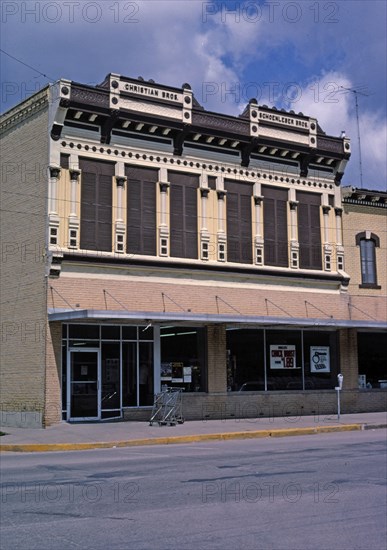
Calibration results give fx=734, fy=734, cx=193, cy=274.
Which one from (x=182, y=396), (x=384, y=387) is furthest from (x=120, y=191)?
(x=384, y=387)

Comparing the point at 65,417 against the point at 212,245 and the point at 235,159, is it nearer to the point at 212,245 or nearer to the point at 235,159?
the point at 212,245

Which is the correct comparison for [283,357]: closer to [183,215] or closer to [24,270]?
[183,215]

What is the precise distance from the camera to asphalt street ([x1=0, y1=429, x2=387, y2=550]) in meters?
7.81

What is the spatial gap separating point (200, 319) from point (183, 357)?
2454 mm

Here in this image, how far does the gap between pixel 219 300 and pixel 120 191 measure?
207 inches

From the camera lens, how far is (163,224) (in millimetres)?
25234

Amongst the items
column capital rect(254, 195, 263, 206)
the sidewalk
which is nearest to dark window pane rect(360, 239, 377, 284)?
column capital rect(254, 195, 263, 206)

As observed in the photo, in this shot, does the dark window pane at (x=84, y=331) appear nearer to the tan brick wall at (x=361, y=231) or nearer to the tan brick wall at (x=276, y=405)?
the tan brick wall at (x=276, y=405)

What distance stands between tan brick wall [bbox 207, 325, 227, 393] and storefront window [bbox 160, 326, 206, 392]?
0.83 feet

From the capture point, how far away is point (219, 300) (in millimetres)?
26188

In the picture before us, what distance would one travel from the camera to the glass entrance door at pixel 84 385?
913 inches

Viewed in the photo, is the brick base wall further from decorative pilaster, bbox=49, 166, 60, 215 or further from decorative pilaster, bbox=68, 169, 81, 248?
decorative pilaster, bbox=49, 166, 60, 215

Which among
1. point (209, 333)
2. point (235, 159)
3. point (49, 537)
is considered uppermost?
point (235, 159)

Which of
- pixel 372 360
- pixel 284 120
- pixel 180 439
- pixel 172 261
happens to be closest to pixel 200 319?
pixel 172 261
